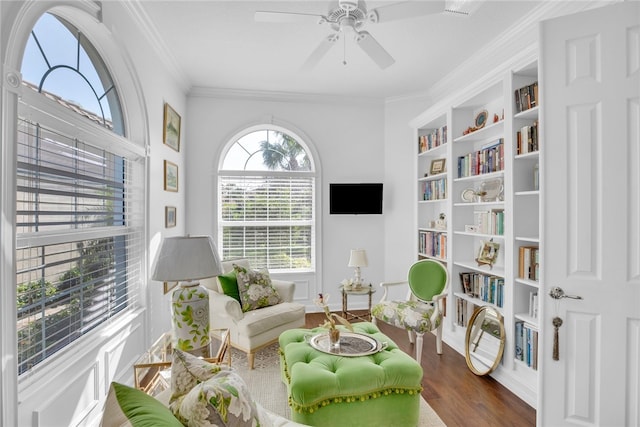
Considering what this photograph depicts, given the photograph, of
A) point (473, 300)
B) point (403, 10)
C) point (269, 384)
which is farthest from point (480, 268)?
point (403, 10)

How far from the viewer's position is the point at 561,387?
190cm

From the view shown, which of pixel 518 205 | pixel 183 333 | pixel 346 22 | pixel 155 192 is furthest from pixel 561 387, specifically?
pixel 155 192

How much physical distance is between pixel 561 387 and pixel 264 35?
3.37 metres

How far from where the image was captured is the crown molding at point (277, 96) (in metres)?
4.32

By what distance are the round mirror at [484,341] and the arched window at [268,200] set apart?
2282 mm

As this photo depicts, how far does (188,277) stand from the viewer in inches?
81.9

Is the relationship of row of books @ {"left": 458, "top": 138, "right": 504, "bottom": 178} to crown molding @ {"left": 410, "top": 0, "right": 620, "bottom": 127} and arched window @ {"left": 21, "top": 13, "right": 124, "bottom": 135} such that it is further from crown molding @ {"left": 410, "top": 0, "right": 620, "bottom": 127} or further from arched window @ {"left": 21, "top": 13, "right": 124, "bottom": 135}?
arched window @ {"left": 21, "top": 13, "right": 124, "bottom": 135}

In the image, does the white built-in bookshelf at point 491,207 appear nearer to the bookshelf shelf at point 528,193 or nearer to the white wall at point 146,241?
the bookshelf shelf at point 528,193

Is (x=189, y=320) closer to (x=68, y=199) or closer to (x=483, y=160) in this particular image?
(x=68, y=199)

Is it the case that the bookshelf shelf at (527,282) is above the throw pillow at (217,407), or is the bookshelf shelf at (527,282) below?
above

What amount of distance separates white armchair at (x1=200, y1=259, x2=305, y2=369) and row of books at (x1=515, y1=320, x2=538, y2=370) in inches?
75.1

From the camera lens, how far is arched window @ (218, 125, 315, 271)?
178 inches

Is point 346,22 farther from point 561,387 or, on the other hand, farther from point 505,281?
point 561,387

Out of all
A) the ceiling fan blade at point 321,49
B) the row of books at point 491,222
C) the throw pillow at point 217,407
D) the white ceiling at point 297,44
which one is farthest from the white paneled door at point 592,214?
the throw pillow at point 217,407
